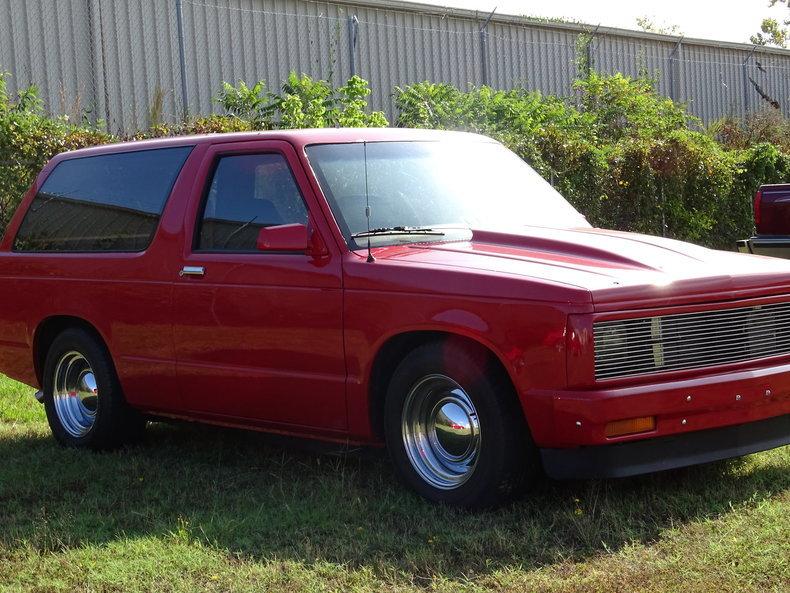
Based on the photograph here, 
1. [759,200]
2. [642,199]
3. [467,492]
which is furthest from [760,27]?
[467,492]

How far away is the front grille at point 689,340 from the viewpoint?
476 cm

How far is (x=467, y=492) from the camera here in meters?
5.09

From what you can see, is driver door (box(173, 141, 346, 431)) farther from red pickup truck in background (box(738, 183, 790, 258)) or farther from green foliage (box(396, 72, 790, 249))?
green foliage (box(396, 72, 790, 249))

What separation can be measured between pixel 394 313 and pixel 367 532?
937mm

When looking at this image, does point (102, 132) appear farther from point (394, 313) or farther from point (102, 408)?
point (394, 313)

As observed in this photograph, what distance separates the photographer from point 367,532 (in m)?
4.94

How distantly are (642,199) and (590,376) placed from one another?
32.6 ft

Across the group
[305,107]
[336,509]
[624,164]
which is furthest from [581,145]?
[336,509]

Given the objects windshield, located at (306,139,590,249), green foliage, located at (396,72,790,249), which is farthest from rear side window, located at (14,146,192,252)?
green foliage, located at (396,72,790,249)

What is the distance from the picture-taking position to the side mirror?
555cm

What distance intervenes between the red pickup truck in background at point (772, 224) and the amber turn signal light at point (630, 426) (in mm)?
4289

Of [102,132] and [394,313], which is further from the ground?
[102,132]

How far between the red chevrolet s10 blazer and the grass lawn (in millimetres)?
239

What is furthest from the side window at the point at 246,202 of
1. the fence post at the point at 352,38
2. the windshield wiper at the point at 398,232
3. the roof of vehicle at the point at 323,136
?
the fence post at the point at 352,38
